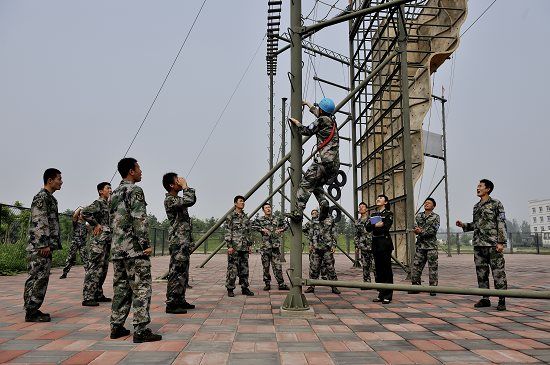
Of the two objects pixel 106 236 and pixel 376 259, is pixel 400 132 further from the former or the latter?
pixel 106 236

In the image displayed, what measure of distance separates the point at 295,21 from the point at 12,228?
11.4 m

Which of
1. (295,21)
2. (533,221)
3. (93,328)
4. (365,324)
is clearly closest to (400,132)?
(295,21)

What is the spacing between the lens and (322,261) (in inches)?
282

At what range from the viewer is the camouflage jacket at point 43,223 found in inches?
175

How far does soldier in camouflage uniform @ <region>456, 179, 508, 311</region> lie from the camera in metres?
5.30

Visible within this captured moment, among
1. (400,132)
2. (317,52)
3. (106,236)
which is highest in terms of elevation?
(317,52)

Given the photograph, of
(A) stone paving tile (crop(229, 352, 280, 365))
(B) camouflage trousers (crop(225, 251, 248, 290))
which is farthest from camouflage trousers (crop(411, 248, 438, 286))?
(A) stone paving tile (crop(229, 352, 280, 365))

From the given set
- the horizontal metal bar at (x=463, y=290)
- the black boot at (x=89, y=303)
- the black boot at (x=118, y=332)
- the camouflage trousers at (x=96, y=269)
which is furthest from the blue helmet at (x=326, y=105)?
the black boot at (x=89, y=303)

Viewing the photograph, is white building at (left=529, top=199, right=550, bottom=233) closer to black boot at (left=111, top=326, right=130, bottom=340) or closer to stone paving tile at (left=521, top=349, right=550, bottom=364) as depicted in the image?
stone paving tile at (left=521, top=349, right=550, bottom=364)

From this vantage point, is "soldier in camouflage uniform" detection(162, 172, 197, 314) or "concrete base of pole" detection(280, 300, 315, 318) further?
"soldier in camouflage uniform" detection(162, 172, 197, 314)

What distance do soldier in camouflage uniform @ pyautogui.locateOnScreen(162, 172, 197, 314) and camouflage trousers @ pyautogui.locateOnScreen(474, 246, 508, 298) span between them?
434cm

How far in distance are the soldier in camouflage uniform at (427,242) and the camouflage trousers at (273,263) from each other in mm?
2518

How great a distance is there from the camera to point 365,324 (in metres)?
4.11

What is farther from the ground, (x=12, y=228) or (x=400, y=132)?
(x=400, y=132)
